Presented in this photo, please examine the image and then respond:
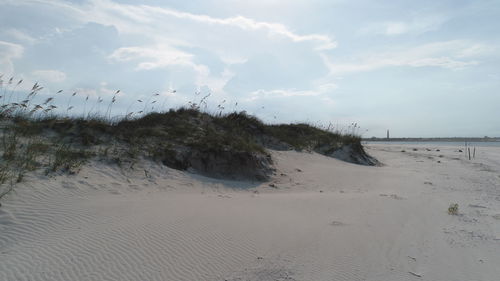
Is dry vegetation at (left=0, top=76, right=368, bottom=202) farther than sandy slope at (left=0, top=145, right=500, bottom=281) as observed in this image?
Yes

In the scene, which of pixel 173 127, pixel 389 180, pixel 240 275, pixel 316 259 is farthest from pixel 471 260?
pixel 173 127

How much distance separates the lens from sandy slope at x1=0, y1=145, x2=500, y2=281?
2.98 meters

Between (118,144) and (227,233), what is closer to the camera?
(227,233)

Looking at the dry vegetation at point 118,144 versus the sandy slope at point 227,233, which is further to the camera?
the dry vegetation at point 118,144

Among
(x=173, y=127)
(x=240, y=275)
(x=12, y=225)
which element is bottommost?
(x=240, y=275)

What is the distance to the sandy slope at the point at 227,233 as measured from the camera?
117 inches

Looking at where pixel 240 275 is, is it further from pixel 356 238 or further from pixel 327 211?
pixel 327 211

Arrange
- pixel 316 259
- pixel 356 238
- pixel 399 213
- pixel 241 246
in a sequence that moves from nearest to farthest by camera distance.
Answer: pixel 316 259, pixel 241 246, pixel 356 238, pixel 399 213

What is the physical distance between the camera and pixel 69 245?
3.35 metres

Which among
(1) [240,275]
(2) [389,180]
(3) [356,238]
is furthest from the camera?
(2) [389,180]

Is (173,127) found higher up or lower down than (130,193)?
higher up

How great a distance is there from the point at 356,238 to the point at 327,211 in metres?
1.22

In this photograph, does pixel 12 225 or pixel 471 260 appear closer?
pixel 471 260

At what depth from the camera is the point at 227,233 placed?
3.84 meters
